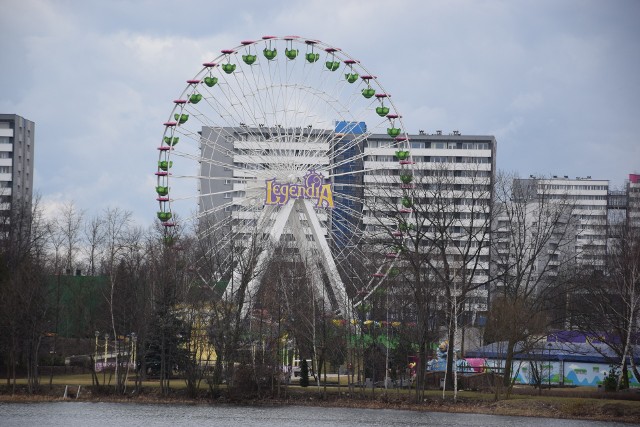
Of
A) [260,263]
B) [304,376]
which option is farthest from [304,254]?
[304,376]

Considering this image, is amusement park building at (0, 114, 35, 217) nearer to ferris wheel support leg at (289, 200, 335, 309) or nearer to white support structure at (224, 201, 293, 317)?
ferris wheel support leg at (289, 200, 335, 309)

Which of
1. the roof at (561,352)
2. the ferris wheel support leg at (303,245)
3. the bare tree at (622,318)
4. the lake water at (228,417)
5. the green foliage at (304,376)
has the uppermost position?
the ferris wheel support leg at (303,245)

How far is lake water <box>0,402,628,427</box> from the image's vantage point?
46844 millimetres

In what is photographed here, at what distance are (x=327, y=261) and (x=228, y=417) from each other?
2068cm

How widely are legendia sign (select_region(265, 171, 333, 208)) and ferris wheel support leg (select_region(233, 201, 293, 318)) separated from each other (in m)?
1.10

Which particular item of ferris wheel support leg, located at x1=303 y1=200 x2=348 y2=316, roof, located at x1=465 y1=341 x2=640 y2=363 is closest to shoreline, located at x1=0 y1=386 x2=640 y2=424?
roof, located at x1=465 y1=341 x2=640 y2=363

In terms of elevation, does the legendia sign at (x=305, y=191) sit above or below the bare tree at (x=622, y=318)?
above

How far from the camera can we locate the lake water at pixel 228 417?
46.8 metres

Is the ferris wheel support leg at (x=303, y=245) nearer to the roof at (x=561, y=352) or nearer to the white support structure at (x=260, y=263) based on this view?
the white support structure at (x=260, y=263)

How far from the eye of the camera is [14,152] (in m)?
146

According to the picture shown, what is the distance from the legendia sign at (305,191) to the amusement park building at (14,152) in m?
81.1

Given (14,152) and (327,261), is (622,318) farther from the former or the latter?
(14,152)

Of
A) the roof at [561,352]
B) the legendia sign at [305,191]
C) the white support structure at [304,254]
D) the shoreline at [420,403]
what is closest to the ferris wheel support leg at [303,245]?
the white support structure at [304,254]

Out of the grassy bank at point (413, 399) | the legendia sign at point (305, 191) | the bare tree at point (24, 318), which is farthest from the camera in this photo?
the legendia sign at point (305, 191)
